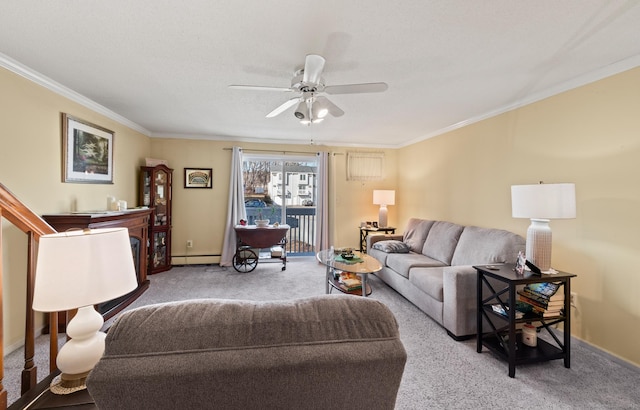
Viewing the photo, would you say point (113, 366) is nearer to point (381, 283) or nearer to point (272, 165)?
point (381, 283)

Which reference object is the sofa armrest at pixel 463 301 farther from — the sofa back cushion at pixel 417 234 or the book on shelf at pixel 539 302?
the sofa back cushion at pixel 417 234

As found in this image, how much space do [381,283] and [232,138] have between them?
335cm

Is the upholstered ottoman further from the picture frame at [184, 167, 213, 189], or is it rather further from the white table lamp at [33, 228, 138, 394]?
the picture frame at [184, 167, 213, 189]

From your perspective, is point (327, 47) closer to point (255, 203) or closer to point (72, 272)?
point (72, 272)

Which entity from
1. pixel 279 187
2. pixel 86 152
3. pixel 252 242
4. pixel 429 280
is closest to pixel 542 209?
pixel 429 280

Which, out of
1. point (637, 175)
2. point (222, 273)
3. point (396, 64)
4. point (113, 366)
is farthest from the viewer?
point (222, 273)

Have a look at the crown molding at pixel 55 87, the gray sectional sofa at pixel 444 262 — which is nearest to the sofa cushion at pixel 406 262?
the gray sectional sofa at pixel 444 262

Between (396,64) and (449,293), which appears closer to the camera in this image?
(396,64)

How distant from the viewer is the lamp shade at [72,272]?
87 centimetres

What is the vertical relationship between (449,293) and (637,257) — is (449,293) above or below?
below

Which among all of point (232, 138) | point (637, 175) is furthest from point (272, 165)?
point (637, 175)

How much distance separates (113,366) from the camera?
572 millimetres

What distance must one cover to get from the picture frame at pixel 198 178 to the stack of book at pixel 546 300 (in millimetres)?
4428

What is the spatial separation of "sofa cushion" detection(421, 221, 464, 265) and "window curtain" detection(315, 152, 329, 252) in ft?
5.88
